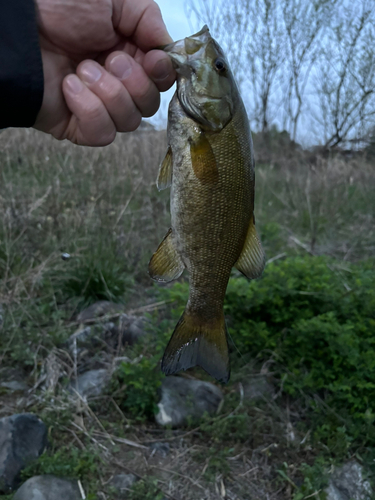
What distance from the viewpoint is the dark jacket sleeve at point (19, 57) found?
147cm

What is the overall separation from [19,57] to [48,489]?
6.77 ft

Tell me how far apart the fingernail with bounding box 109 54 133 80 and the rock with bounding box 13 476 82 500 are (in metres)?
2.05

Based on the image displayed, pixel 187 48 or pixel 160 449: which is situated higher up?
pixel 187 48

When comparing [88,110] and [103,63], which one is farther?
[103,63]

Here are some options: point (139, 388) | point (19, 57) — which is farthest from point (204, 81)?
point (139, 388)

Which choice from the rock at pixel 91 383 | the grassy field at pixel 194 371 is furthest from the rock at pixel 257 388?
the rock at pixel 91 383

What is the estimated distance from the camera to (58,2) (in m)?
1.64

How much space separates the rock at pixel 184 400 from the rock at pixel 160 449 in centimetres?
15

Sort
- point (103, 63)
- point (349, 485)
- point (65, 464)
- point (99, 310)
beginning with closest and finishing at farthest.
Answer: point (103, 63)
point (65, 464)
point (349, 485)
point (99, 310)

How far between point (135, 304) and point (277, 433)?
67.5 inches

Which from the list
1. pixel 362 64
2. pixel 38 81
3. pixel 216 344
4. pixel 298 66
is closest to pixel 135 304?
pixel 216 344

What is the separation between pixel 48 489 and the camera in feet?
7.06

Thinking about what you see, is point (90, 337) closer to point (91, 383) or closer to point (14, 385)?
point (91, 383)

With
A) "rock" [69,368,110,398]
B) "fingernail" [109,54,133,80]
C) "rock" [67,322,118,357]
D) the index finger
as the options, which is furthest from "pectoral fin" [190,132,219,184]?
"rock" [67,322,118,357]
